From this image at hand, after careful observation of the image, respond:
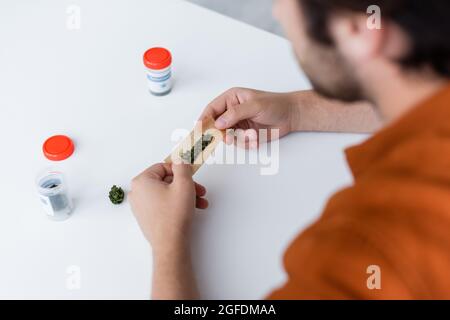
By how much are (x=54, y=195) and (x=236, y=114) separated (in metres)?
0.40

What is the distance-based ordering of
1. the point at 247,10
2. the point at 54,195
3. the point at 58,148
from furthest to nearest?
the point at 247,10
the point at 58,148
the point at 54,195

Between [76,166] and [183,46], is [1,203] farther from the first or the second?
[183,46]

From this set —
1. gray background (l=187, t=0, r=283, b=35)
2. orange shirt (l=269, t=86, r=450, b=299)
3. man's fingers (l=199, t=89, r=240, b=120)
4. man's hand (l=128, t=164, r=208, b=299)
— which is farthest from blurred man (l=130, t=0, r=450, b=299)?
gray background (l=187, t=0, r=283, b=35)

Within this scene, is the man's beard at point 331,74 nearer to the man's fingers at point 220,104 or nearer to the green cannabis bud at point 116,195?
the man's fingers at point 220,104

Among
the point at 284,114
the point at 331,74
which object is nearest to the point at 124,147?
the point at 284,114

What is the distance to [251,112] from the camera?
118 cm

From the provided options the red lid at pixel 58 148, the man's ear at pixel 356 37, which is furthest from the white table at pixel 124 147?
the man's ear at pixel 356 37

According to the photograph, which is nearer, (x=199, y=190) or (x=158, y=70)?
(x=199, y=190)

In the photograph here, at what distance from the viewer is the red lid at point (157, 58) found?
3.98 ft

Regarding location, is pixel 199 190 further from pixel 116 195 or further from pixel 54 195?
pixel 54 195

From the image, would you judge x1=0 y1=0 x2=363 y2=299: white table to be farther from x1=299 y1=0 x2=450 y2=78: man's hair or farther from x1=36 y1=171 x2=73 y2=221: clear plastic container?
x1=299 y1=0 x2=450 y2=78: man's hair
